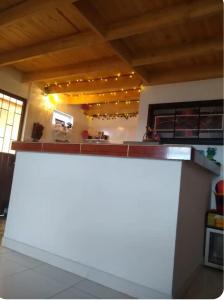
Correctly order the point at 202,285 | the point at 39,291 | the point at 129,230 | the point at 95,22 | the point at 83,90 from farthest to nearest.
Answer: the point at 83,90
the point at 95,22
the point at 202,285
the point at 129,230
the point at 39,291

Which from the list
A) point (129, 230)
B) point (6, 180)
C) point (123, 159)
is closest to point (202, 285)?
point (129, 230)

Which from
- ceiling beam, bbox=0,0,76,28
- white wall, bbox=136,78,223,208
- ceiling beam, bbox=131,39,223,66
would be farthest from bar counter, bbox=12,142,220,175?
white wall, bbox=136,78,223,208

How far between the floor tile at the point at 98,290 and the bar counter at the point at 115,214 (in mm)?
40

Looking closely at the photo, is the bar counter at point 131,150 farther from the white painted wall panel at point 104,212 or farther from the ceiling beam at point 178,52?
the ceiling beam at point 178,52

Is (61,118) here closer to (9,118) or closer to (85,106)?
(85,106)

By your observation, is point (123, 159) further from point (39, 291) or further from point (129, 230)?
point (39, 291)

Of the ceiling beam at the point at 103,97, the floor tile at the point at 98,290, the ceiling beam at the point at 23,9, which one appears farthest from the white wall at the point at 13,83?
the floor tile at the point at 98,290

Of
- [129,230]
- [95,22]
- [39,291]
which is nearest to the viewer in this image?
[39,291]

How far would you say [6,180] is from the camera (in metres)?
4.59

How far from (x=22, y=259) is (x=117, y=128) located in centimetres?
443

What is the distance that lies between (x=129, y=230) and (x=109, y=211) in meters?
0.22

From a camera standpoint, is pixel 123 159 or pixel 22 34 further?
pixel 22 34

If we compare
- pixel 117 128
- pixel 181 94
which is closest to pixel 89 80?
pixel 117 128

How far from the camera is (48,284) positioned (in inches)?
70.2
